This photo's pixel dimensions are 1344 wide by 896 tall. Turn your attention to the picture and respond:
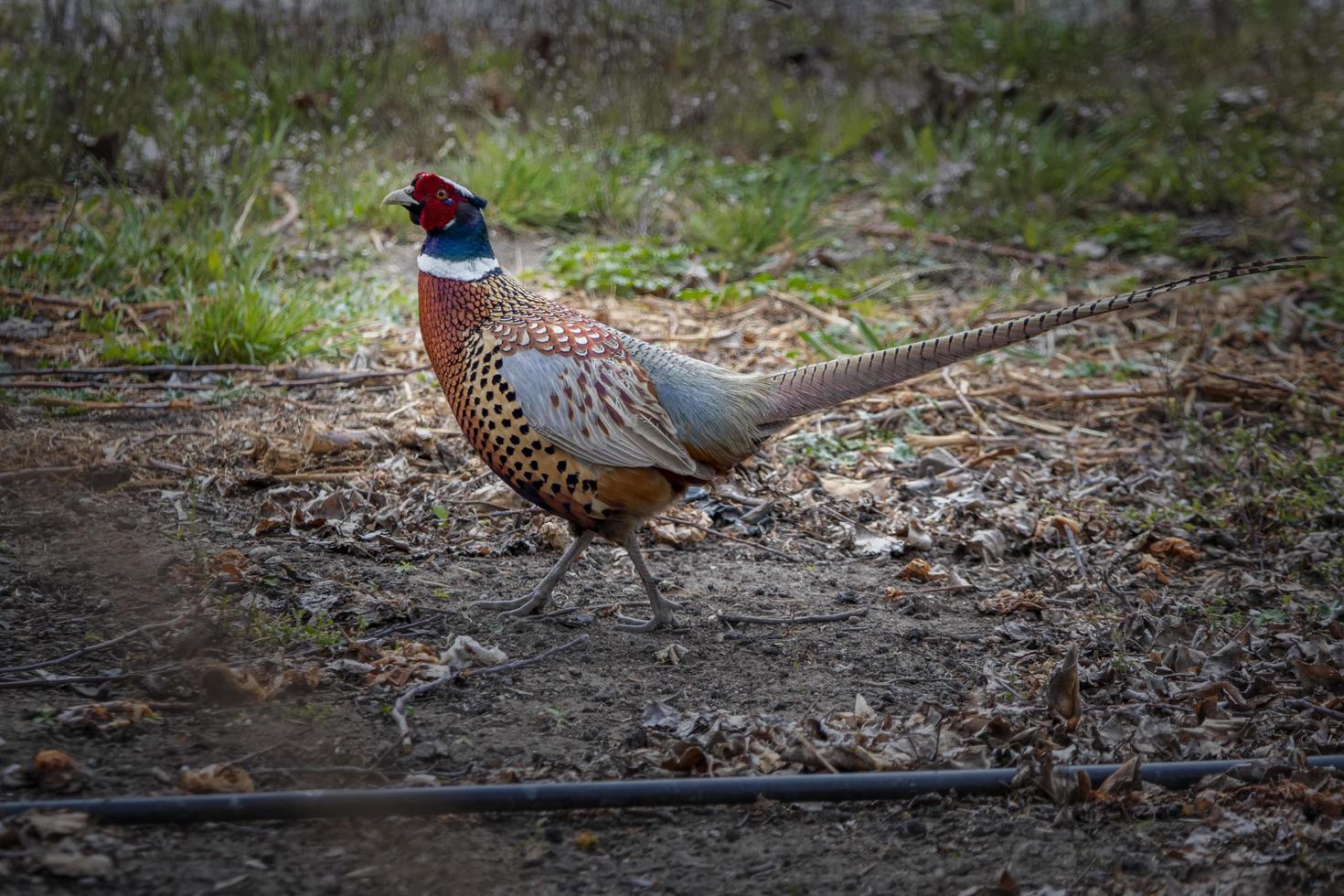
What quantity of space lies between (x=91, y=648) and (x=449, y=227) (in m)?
1.45

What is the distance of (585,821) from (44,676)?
4.23ft

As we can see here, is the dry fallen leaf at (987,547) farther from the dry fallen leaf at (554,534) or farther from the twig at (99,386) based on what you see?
the twig at (99,386)

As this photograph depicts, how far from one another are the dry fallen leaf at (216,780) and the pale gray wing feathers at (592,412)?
1.21 m

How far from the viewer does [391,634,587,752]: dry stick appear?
8.50 feet

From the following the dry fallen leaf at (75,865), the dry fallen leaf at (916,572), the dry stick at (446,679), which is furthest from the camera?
the dry fallen leaf at (916,572)

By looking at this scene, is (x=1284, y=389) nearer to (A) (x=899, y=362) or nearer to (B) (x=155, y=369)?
(A) (x=899, y=362)

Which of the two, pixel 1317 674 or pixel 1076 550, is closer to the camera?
pixel 1317 674

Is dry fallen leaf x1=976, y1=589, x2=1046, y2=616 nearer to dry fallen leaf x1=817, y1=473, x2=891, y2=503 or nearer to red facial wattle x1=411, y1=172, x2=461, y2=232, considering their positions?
dry fallen leaf x1=817, y1=473, x2=891, y2=503

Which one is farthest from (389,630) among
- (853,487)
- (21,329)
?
(21,329)

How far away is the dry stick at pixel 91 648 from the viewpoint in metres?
2.68

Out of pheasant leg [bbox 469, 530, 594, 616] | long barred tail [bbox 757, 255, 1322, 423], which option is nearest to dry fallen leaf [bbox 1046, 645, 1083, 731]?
long barred tail [bbox 757, 255, 1322, 423]

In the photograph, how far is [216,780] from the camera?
229 cm

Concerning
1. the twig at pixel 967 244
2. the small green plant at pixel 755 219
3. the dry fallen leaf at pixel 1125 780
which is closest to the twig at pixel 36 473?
the dry fallen leaf at pixel 1125 780

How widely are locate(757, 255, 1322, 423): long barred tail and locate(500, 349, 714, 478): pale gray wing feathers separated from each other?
12.6 inches
